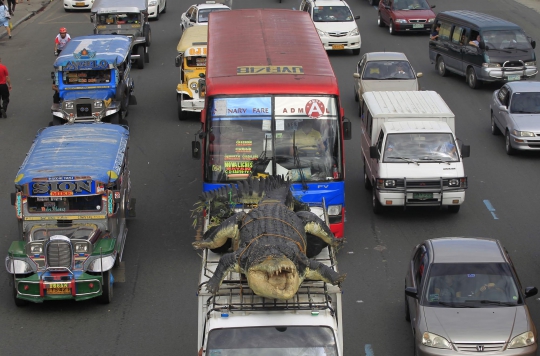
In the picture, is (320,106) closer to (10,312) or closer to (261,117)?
(261,117)

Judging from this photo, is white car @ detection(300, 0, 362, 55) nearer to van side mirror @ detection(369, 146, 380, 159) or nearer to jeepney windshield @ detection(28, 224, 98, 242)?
van side mirror @ detection(369, 146, 380, 159)

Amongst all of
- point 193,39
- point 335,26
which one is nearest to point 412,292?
point 193,39

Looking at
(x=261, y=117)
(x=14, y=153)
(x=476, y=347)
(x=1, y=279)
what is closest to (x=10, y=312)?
(x=1, y=279)

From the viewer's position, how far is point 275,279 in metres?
9.12

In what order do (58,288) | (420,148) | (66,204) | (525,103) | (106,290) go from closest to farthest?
(58,288), (106,290), (66,204), (420,148), (525,103)

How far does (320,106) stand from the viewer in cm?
1631

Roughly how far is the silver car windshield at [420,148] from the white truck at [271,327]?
32.3 feet

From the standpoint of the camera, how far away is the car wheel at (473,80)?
29258mm

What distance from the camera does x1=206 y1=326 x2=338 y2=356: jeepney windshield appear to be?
9.01 metres

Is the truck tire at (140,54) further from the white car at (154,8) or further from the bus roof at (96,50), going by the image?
the white car at (154,8)

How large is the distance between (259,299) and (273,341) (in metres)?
0.64

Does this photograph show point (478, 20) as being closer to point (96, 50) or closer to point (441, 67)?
point (441, 67)

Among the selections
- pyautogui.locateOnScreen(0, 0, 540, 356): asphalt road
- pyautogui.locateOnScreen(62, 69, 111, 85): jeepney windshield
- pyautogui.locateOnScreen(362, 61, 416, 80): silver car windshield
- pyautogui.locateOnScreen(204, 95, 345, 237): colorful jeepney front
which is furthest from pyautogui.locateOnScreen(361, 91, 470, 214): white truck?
pyautogui.locateOnScreen(62, 69, 111, 85): jeepney windshield

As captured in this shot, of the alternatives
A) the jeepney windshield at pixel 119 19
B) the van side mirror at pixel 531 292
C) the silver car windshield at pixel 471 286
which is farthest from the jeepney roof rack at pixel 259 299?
the jeepney windshield at pixel 119 19
